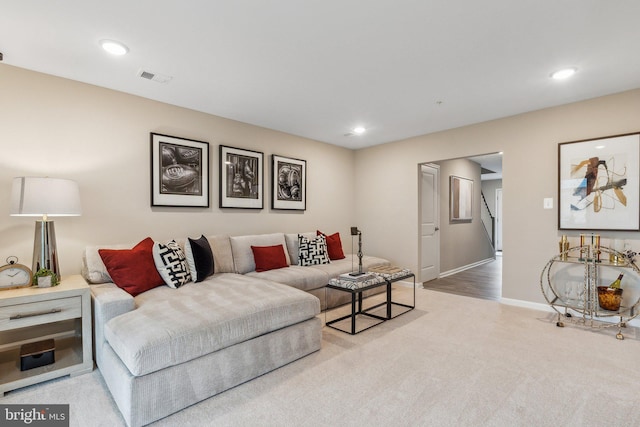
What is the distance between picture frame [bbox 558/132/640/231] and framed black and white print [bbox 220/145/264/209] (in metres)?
3.67

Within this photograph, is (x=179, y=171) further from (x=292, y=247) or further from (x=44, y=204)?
(x=292, y=247)

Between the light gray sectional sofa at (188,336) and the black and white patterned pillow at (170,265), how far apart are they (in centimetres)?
8

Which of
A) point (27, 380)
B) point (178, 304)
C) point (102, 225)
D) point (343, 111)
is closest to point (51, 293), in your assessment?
point (27, 380)

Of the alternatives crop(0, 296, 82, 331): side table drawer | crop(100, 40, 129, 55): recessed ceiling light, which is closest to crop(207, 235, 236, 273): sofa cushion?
crop(0, 296, 82, 331): side table drawer

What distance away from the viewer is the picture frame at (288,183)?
14.9 feet

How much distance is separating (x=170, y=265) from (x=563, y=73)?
→ 12.8ft

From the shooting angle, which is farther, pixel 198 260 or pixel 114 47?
pixel 198 260

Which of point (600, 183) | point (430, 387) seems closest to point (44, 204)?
point (430, 387)

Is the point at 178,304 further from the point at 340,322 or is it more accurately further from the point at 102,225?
the point at 340,322

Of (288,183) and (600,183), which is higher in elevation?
(288,183)

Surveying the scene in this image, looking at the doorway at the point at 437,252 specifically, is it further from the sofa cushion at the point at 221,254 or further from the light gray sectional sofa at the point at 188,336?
the light gray sectional sofa at the point at 188,336

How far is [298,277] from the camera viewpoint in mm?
3504

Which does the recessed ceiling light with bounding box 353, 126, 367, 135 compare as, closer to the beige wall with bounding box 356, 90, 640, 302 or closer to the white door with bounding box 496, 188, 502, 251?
the beige wall with bounding box 356, 90, 640, 302

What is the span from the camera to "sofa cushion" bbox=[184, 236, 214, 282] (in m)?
3.02
